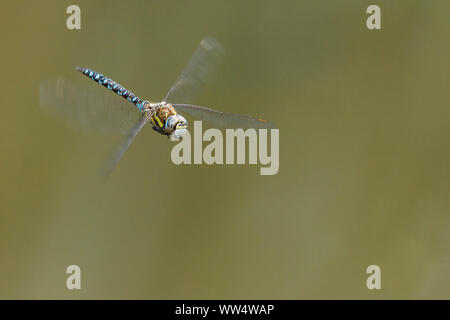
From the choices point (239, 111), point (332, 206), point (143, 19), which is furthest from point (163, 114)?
point (332, 206)

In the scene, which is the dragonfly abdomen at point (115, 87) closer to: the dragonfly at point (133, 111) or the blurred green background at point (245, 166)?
the dragonfly at point (133, 111)

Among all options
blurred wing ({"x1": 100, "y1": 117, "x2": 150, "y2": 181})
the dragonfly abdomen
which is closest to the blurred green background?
the dragonfly abdomen

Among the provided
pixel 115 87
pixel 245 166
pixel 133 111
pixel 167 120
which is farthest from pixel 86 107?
pixel 245 166

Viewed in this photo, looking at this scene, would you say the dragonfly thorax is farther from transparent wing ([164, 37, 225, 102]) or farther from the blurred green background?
the blurred green background

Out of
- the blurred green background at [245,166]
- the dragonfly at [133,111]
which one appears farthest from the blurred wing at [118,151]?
the blurred green background at [245,166]

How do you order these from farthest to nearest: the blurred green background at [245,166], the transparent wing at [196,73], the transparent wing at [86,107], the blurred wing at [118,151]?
the blurred green background at [245,166]
the transparent wing at [196,73]
the transparent wing at [86,107]
the blurred wing at [118,151]

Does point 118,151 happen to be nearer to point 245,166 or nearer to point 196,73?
point 196,73
